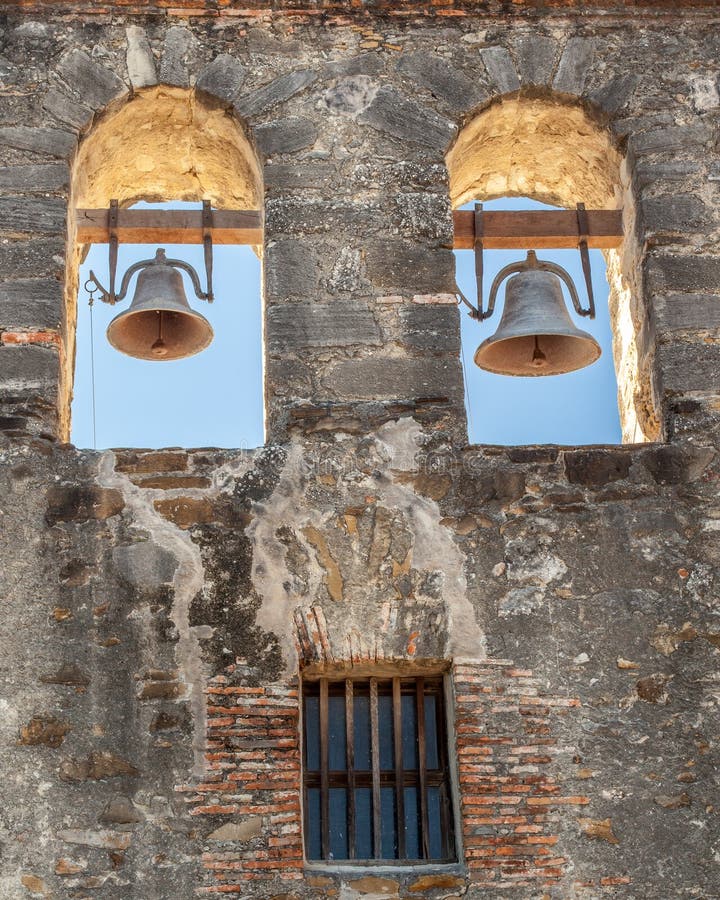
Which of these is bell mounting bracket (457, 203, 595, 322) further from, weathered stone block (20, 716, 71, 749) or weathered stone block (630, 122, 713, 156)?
weathered stone block (20, 716, 71, 749)

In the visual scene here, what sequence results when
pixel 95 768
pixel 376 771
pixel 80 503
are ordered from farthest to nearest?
pixel 80 503, pixel 376 771, pixel 95 768

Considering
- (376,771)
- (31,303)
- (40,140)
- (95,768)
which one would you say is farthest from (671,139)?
(95,768)

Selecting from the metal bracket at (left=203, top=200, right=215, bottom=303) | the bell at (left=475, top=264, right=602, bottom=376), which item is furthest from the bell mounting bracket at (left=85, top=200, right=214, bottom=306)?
the bell at (left=475, top=264, right=602, bottom=376)

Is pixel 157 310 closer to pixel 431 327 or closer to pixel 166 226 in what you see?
pixel 166 226

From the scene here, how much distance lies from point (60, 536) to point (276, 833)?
4.81ft

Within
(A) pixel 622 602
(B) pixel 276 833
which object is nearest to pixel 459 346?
(A) pixel 622 602

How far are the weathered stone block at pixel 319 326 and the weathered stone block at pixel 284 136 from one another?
0.82 meters

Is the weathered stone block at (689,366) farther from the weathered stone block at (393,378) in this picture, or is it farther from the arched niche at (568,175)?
the weathered stone block at (393,378)

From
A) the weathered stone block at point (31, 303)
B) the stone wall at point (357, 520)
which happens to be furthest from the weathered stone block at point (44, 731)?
the weathered stone block at point (31, 303)

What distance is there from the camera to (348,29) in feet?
24.4

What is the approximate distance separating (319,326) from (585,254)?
1.32 m

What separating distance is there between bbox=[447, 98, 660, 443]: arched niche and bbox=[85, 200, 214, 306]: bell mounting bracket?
117 centimetres

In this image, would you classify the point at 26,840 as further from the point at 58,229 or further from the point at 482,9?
the point at 482,9

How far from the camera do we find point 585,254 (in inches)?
283
